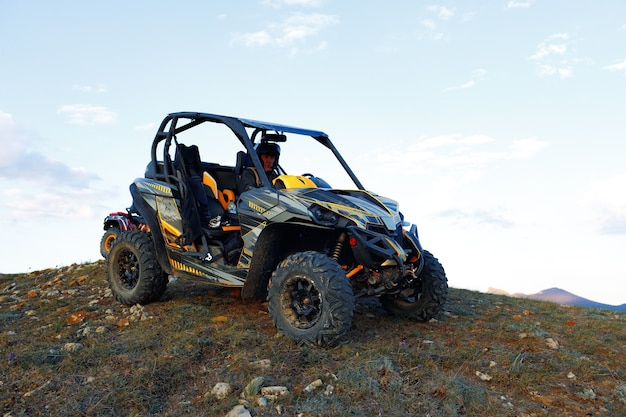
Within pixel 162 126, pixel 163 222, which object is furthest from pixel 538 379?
pixel 162 126

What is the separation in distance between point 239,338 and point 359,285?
1.53 meters

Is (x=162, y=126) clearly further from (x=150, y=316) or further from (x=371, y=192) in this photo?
(x=371, y=192)

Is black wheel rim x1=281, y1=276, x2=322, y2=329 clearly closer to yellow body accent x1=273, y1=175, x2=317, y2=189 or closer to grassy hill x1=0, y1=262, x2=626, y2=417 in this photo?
grassy hill x1=0, y1=262, x2=626, y2=417

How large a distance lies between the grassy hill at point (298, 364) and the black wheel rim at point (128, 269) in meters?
0.48

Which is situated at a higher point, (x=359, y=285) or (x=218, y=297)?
(x=359, y=285)

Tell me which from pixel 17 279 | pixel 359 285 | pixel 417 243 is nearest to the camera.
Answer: pixel 359 285

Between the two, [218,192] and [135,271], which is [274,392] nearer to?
[218,192]

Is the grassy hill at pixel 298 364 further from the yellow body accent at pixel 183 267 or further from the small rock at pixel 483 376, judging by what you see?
the yellow body accent at pixel 183 267

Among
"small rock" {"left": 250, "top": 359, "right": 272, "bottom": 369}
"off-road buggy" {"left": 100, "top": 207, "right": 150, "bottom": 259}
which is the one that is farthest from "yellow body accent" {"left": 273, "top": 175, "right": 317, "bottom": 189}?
"off-road buggy" {"left": 100, "top": 207, "right": 150, "bottom": 259}

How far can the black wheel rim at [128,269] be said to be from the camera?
342 inches

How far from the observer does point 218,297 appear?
884 centimetres

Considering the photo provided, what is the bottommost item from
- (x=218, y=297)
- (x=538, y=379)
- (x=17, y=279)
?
(x=17, y=279)

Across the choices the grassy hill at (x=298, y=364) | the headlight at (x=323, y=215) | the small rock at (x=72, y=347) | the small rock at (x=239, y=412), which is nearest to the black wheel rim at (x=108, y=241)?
the grassy hill at (x=298, y=364)

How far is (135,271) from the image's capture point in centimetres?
866
